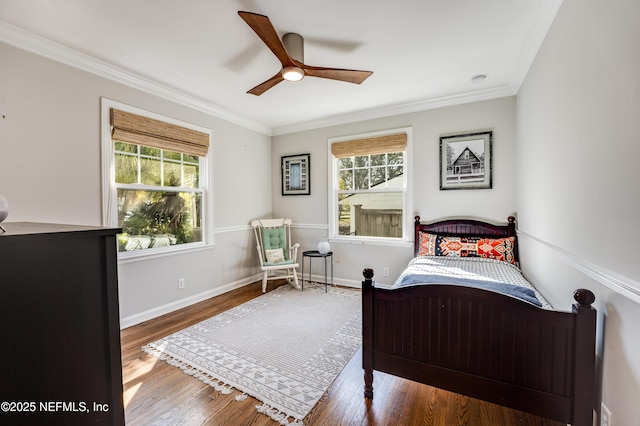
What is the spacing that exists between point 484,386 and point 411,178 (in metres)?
2.64

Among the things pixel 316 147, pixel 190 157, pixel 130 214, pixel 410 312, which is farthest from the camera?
pixel 316 147

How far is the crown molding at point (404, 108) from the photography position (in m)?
3.26

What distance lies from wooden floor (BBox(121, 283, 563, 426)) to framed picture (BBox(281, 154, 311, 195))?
292cm

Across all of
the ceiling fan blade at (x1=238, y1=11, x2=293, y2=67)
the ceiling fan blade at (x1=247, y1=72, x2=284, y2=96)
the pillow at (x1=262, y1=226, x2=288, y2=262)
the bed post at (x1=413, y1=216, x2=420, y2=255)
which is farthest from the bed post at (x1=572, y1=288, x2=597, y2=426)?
the pillow at (x1=262, y1=226, x2=288, y2=262)

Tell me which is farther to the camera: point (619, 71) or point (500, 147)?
point (500, 147)

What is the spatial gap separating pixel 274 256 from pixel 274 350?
1.85m

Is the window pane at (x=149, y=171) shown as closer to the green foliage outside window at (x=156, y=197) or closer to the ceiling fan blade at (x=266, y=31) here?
the green foliage outside window at (x=156, y=197)

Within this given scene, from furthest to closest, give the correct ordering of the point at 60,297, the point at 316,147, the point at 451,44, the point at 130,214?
the point at 316,147 < the point at 130,214 < the point at 451,44 < the point at 60,297

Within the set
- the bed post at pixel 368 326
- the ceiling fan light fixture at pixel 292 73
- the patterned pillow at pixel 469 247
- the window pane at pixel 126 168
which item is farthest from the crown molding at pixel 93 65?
the patterned pillow at pixel 469 247

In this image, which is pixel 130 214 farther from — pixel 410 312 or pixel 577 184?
pixel 577 184

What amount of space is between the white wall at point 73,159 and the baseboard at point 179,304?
1 cm

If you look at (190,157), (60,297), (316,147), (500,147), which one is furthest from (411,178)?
→ (60,297)

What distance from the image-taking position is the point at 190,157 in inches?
141

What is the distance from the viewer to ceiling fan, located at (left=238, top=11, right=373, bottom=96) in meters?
1.79
